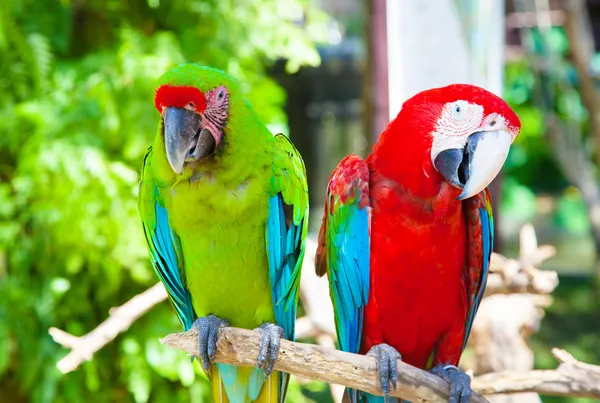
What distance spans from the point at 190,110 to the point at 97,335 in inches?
30.4

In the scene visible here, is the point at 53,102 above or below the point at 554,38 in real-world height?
below

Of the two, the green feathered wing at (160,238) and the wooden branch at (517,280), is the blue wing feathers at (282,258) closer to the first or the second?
the green feathered wing at (160,238)

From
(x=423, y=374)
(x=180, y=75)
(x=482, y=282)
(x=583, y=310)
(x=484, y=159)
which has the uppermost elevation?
(x=180, y=75)

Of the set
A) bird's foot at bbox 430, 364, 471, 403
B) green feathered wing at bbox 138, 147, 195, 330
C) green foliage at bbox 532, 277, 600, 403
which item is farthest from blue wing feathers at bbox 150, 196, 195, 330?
green foliage at bbox 532, 277, 600, 403

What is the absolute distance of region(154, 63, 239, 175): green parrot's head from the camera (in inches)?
42.8

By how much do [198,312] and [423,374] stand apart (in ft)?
1.62

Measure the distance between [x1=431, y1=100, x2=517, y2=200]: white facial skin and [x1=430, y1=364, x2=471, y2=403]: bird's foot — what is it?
0.37m

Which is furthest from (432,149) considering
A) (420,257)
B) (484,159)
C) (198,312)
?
(198,312)

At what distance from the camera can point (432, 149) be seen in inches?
44.4

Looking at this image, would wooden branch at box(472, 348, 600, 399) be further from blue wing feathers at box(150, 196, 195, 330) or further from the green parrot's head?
the green parrot's head

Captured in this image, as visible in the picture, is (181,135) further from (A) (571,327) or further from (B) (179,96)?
(A) (571,327)

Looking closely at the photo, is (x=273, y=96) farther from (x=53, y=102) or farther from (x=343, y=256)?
(x=343, y=256)

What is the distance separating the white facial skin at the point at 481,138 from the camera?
105 centimetres

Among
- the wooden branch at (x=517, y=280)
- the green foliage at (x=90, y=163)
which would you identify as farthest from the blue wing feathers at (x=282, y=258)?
the green foliage at (x=90, y=163)
